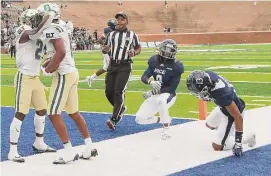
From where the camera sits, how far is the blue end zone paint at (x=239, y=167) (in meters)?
5.84

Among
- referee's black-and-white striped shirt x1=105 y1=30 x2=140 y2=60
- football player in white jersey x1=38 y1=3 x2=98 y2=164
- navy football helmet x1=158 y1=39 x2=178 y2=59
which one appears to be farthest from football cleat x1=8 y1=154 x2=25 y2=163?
referee's black-and-white striped shirt x1=105 y1=30 x2=140 y2=60

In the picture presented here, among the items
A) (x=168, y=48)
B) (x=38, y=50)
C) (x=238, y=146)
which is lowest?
(x=238, y=146)

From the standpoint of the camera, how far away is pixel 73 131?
8.44 m

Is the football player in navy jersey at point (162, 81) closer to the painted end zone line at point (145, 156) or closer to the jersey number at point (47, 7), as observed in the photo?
the painted end zone line at point (145, 156)

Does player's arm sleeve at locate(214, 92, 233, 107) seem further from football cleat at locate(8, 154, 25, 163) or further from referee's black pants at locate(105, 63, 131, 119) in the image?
referee's black pants at locate(105, 63, 131, 119)

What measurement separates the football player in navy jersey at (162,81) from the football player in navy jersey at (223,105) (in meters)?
1.05

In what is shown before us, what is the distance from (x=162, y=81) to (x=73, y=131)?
1.42 meters

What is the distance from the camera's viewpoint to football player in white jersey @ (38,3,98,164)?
6.23m

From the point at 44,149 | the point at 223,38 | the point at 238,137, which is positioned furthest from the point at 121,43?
the point at 223,38

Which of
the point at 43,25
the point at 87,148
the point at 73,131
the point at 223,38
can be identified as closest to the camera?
the point at 43,25

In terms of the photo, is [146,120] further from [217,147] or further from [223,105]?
[223,105]

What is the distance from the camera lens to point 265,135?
769 cm

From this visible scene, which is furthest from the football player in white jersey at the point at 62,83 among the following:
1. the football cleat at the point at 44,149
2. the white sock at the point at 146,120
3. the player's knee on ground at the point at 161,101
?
the white sock at the point at 146,120

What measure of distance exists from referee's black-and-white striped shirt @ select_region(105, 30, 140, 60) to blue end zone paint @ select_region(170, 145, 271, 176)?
2.69m
